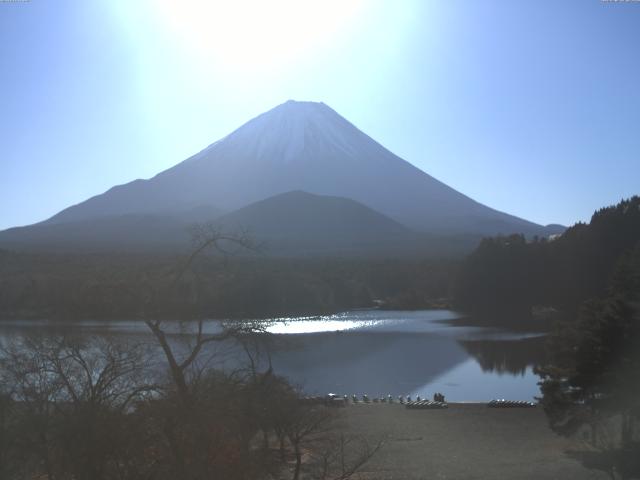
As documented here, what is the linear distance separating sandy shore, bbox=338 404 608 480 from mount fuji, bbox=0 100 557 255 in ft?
210

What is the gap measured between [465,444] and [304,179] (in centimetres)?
8355

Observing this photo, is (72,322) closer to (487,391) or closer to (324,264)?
(487,391)

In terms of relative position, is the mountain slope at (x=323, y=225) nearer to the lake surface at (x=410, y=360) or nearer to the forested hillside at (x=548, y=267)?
the forested hillside at (x=548, y=267)

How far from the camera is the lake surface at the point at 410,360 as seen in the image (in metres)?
18.1

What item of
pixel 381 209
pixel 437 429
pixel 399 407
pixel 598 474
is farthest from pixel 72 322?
pixel 381 209

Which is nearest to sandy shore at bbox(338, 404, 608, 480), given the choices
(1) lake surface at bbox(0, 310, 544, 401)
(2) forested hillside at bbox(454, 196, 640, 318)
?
(1) lake surface at bbox(0, 310, 544, 401)

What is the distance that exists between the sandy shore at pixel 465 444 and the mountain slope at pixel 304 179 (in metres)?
69.5

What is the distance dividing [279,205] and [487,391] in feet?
211

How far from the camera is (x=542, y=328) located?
3116 centimetres

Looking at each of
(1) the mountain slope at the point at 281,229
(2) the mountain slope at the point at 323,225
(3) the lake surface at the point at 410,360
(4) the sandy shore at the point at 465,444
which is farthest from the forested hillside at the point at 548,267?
(2) the mountain slope at the point at 323,225

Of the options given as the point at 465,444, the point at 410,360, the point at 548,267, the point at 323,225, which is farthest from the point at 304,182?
the point at 465,444

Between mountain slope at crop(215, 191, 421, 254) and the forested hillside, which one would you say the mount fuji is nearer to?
mountain slope at crop(215, 191, 421, 254)

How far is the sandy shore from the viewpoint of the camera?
9.41 metres

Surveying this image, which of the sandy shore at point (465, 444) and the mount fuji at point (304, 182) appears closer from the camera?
the sandy shore at point (465, 444)
